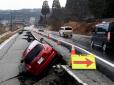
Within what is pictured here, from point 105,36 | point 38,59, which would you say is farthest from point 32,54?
point 105,36

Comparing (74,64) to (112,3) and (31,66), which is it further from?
(112,3)

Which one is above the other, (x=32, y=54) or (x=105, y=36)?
(x=32, y=54)

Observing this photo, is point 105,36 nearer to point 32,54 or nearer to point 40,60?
point 32,54

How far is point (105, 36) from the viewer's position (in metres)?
24.0

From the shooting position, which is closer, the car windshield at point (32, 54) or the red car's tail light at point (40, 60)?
the red car's tail light at point (40, 60)

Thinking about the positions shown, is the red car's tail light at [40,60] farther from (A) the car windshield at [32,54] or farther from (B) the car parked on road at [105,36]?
(B) the car parked on road at [105,36]

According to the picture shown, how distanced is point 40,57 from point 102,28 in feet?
39.5

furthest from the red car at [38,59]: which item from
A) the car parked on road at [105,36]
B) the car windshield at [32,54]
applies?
the car parked on road at [105,36]

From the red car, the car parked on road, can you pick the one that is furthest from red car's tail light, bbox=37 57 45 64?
the car parked on road

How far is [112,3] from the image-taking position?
71.3m

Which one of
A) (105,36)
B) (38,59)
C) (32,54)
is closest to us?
(38,59)

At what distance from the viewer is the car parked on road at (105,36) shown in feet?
75.0

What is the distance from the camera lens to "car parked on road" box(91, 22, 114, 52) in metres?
22.9

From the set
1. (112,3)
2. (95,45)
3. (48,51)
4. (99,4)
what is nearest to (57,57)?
(48,51)
